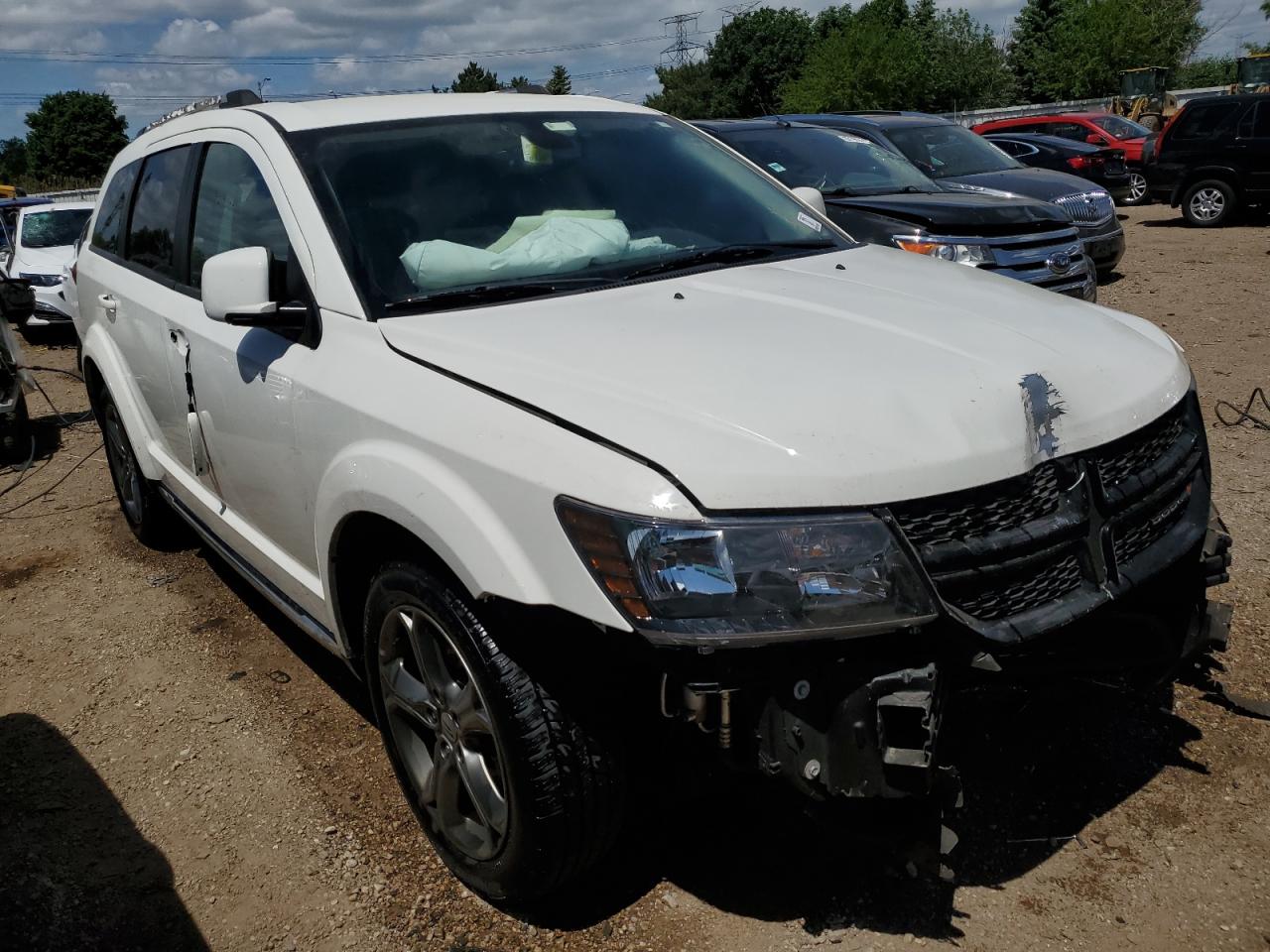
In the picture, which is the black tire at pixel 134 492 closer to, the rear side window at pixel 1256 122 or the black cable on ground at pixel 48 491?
the black cable on ground at pixel 48 491

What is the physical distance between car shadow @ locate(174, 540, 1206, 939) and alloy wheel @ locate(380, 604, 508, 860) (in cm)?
28

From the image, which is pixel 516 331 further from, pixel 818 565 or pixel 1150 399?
pixel 1150 399

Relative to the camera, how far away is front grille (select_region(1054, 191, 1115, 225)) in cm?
998

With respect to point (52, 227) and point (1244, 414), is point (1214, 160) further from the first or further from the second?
point (52, 227)

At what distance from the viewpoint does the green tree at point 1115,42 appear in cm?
5206

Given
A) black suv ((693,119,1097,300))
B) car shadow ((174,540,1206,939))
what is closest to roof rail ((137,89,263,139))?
car shadow ((174,540,1206,939))

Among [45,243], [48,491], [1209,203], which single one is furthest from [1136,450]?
[1209,203]

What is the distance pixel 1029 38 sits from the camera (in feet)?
223

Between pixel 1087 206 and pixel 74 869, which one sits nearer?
pixel 74 869

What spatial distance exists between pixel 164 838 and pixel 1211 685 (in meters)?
3.15

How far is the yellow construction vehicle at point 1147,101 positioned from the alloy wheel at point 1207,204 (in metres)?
9.45

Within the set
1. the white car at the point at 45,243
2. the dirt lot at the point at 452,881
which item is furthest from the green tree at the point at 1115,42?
the dirt lot at the point at 452,881

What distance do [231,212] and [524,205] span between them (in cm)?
103

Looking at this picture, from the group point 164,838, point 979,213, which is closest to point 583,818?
point 164,838
